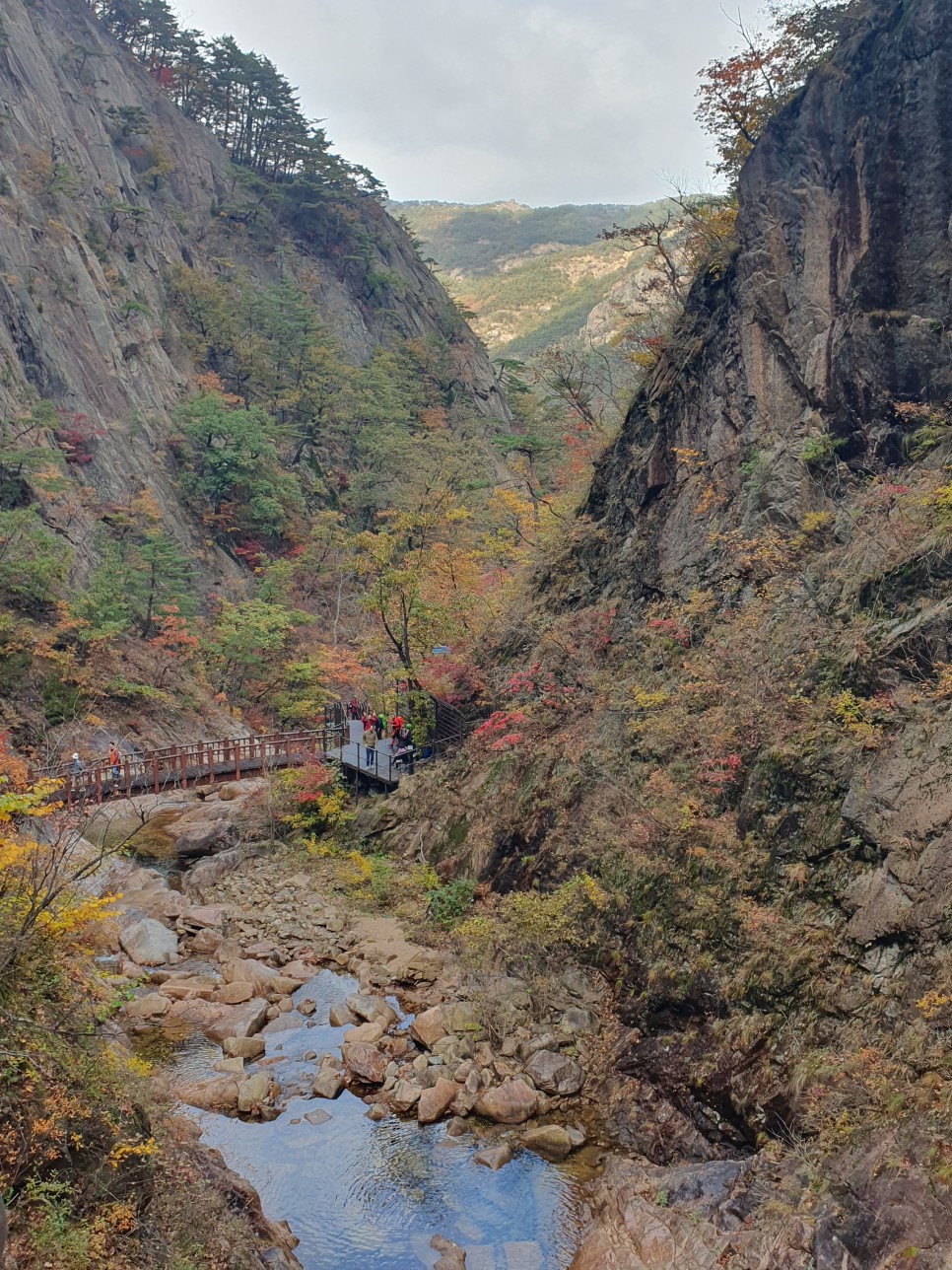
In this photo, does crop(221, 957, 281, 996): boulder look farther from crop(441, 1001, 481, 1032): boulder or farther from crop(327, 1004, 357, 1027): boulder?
crop(441, 1001, 481, 1032): boulder

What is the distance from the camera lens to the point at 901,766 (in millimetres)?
8812

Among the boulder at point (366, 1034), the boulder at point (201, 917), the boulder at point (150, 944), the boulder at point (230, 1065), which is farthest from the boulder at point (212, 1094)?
the boulder at point (201, 917)

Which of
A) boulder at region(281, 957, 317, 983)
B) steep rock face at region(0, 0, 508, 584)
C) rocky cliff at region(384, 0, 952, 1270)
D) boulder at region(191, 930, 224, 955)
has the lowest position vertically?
boulder at region(191, 930, 224, 955)

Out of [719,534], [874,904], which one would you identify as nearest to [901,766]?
[874,904]

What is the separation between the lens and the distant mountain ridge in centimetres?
8469

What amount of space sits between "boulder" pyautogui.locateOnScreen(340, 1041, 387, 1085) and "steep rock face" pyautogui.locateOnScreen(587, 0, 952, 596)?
9.33 m

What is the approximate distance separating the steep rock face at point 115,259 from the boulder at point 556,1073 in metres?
23.6

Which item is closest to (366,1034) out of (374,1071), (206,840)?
(374,1071)

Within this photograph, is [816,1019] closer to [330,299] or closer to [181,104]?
[330,299]

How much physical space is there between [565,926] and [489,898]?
2.60 m

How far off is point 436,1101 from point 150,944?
6.99m

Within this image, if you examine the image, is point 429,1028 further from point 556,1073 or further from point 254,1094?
point 254,1094

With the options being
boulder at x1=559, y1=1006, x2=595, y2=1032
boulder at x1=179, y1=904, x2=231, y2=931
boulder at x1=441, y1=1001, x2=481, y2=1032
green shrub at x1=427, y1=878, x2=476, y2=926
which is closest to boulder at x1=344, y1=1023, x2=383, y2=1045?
boulder at x1=441, y1=1001, x2=481, y2=1032

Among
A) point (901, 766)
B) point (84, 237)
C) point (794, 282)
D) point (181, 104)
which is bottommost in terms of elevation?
point (901, 766)
